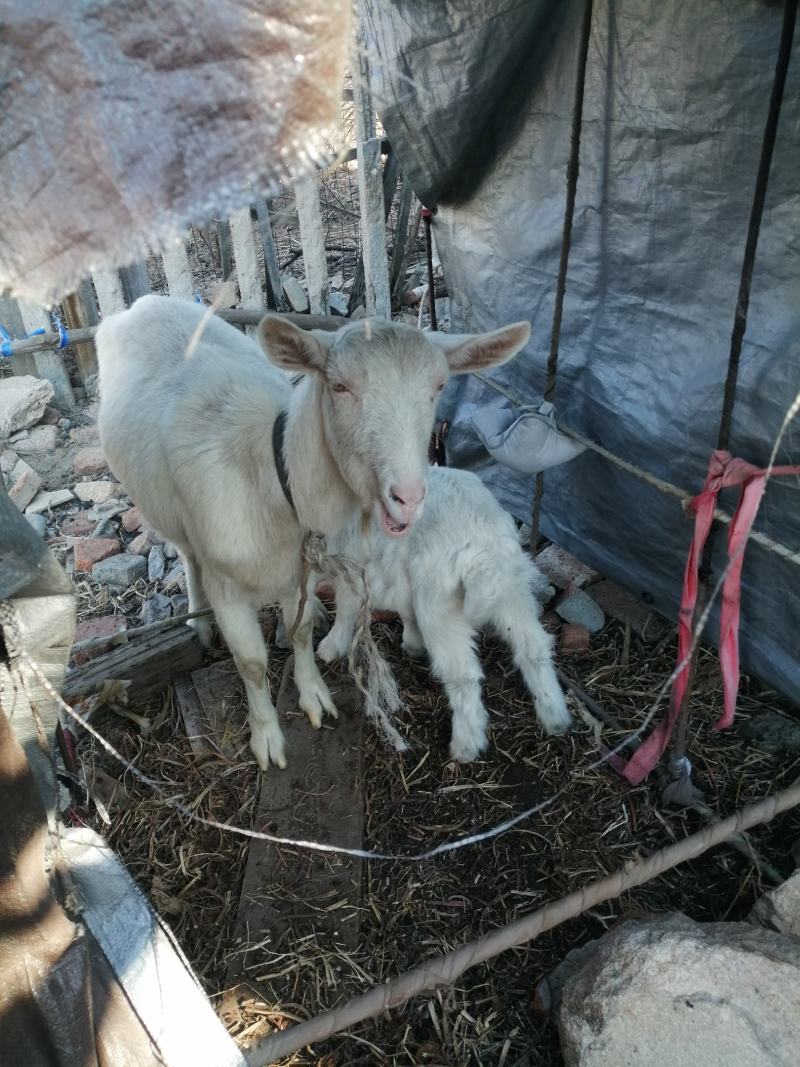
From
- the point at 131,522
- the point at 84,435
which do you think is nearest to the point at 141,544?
the point at 131,522

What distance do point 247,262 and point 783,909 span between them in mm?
4661

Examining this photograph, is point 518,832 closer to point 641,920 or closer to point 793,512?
point 641,920

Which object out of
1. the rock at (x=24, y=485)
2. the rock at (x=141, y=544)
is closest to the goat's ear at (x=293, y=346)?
the rock at (x=141, y=544)

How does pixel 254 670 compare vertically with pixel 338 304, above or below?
below

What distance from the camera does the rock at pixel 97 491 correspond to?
17.9 ft

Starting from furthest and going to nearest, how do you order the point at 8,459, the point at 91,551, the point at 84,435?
the point at 84,435, the point at 8,459, the point at 91,551

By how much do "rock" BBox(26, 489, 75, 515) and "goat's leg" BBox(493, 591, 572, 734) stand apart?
356cm

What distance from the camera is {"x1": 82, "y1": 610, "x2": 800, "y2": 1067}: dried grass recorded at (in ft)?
8.30

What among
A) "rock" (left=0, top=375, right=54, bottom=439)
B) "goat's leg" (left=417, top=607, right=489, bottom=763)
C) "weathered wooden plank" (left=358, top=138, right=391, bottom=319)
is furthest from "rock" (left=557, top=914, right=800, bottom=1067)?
"rock" (left=0, top=375, right=54, bottom=439)

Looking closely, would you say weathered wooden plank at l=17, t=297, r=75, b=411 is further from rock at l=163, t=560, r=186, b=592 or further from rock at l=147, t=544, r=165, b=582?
rock at l=163, t=560, r=186, b=592

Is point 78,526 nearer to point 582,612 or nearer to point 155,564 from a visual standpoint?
point 155,564

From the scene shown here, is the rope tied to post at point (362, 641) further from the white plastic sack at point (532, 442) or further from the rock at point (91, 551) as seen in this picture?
the rock at point (91, 551)

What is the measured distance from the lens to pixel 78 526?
206 inches

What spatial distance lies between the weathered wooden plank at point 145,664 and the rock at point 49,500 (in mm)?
2048
